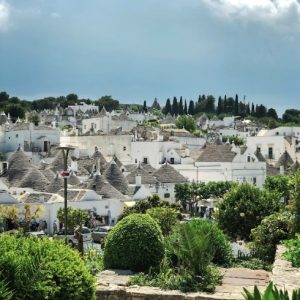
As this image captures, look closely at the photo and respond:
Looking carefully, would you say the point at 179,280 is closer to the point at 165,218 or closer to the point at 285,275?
the point at 285,275

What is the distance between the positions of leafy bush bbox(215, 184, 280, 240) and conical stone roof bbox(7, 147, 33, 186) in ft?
105

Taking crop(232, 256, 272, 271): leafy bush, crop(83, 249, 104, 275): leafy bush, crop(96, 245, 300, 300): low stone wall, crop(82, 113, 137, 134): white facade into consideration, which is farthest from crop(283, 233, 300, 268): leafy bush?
crop(82, 113, 137, 134): white facade

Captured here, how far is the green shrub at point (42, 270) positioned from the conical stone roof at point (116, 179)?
40.5m

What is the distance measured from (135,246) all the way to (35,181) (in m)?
38.0

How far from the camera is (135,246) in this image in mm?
13461

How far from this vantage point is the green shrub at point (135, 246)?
13484 millimetres

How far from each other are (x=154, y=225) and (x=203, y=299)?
3.02 meters

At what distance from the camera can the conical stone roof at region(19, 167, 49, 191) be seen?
49.6 meters

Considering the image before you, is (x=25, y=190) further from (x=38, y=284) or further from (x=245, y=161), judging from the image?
(x=38, y=284)

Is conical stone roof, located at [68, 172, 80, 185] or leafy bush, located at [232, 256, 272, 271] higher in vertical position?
conical stone roof, located at [68, 172, 80, 185]

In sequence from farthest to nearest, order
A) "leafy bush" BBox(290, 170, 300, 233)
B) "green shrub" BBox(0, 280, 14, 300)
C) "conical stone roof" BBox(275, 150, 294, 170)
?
"conical stone roof" BBox(275, 150, 294, 170) < "leafy bush" BBox(290, 170, 300, 233) < "green shrub" BBox(0, 280, 14, 300)

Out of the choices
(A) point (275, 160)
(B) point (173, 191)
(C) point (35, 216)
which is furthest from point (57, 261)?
(A) point (275, 160)

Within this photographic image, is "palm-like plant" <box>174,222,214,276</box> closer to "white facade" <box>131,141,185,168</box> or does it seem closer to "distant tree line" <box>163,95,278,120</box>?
"white facade" <box>131,141,185,168</box>

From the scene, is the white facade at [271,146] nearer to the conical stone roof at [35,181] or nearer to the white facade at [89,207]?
the conical stone roof at [35,181]
